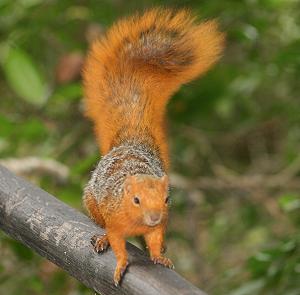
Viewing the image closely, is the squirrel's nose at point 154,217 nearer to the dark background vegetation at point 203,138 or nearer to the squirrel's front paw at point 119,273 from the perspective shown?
the squirrel's front paw at point 119,273

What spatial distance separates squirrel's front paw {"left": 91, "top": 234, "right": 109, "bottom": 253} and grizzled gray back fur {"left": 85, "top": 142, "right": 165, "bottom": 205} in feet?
0.39

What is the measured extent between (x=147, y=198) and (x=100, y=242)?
0.14 metres

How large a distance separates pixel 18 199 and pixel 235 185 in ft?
5.28

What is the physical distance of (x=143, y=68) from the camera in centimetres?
208

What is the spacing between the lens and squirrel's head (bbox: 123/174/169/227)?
4.82 ft

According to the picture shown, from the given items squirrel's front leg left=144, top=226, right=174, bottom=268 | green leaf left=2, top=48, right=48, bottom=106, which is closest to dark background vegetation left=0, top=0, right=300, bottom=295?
green leaf left=2, top=48, right=48, bottom=106

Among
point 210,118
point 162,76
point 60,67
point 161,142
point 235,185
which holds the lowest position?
point 161,142

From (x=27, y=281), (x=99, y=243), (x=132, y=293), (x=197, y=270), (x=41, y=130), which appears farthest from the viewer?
(x=197, y=270)

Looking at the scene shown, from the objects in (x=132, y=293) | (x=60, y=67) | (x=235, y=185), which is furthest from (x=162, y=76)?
(x=60, y=67)

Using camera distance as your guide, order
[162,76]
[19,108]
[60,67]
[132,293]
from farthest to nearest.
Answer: [19,108] → [60,67] → [162,76] → [132,293]

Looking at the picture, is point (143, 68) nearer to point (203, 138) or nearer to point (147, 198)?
point (147, 198)

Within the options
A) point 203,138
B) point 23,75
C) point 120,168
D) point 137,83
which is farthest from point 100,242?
point 203,138

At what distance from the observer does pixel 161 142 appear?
194 centimetres

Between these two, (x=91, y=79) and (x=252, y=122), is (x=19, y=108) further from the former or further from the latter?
(x=91, y=79)
